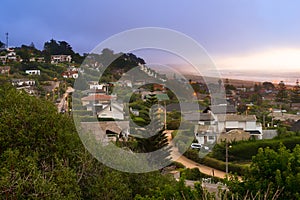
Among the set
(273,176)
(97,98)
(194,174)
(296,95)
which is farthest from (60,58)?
(273,176)

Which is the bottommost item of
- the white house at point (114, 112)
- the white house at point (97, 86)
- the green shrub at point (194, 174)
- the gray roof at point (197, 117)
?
the green shrub at point (194, 174)

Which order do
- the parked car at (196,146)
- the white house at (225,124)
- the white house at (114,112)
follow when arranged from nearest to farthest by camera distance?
the parked car at (196,146), the white house at (114,112), the white house at (225,124)

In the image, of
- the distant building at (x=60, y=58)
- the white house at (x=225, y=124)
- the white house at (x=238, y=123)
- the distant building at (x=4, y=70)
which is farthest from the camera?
the distant building at (x=60, y=58)

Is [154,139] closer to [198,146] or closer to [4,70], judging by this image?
[198,146]

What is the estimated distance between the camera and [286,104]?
31.5 metres

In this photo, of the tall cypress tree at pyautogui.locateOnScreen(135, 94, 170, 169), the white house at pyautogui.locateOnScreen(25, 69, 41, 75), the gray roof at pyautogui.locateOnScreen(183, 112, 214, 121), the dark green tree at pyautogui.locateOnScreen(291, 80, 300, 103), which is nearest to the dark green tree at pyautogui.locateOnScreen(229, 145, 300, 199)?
the tall cypress tree at pyautogui.locateOnScreen(135, 94, 170, 169)

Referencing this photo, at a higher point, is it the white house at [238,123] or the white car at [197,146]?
the white house at [238,123]

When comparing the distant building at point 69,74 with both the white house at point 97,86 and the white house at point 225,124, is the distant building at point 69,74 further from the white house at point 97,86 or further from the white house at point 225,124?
the white house at point 225,124

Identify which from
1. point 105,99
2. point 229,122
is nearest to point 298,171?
point 229,122

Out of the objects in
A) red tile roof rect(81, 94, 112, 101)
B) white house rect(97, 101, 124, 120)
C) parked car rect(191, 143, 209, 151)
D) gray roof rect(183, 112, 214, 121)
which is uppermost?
red tile roof rect(81, 94, 112, 101)

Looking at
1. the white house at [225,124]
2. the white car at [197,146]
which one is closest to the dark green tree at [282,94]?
the white house at [225,124]

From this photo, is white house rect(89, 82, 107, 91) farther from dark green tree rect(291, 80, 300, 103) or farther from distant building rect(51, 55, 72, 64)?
distant building rect(51, 55, 72, 64)

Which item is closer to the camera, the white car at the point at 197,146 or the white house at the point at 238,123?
the white car at the point at 197,146

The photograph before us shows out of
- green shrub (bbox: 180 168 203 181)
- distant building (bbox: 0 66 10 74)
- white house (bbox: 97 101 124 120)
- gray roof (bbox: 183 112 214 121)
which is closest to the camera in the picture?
green shrub (bbox: 180 168 203 181)
